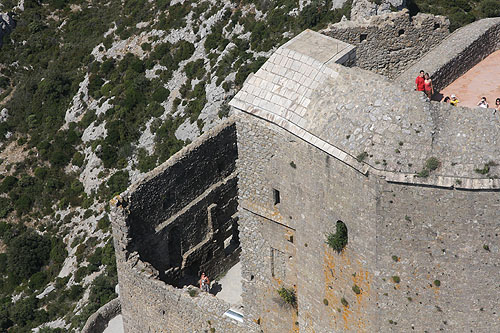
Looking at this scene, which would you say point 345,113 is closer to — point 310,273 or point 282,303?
point 310,273

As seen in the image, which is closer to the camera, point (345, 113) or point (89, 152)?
point (345, 113)

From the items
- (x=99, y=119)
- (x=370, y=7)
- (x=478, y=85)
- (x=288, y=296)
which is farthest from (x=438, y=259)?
(x=99, y=119)

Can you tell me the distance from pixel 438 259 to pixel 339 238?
2651 mm

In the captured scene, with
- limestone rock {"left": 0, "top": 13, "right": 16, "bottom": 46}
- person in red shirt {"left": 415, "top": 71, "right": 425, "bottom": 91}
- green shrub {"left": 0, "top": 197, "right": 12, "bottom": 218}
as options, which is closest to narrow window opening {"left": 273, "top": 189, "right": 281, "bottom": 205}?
person in red shirt {"left": 415, "top": 71, "right": 425, "bottom": 91}

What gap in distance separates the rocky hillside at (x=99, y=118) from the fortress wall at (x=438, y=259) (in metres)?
23.5

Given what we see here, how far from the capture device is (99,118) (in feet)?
205

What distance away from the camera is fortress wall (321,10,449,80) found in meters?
31.9

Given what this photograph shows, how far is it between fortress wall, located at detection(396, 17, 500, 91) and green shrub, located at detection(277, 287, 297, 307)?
7089 millimetres

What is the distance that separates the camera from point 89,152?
6197cm

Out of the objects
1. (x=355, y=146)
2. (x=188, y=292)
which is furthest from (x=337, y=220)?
(x=188, y=292)

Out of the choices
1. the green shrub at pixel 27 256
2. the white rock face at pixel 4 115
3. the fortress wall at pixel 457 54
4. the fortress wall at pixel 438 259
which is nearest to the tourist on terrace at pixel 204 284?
the fortress wall at pixel 457 54

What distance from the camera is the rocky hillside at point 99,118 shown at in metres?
52.5

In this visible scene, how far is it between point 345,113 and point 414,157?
7.20 feet

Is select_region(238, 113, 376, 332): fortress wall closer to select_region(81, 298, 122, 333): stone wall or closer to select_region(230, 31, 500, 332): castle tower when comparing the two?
select_region(230, 31, 500, 332): castle tower
